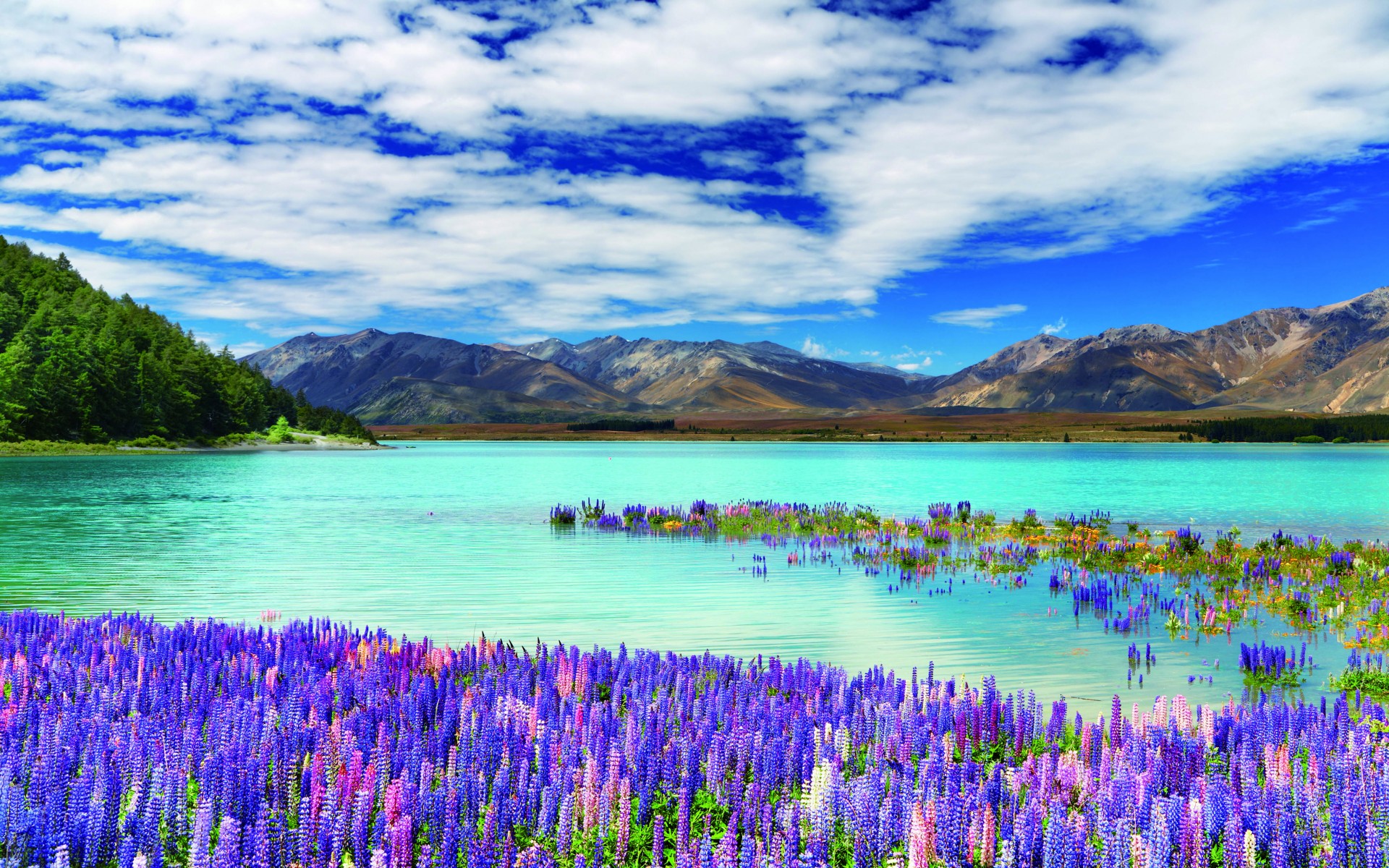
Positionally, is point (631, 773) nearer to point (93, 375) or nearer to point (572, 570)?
point (572, 570)

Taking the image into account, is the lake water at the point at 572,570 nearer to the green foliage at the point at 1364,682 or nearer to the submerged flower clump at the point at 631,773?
the green foliage at the point at 1364,682

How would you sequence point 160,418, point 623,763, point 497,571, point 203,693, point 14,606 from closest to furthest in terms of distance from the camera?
point 623,763, point 203,693, point 14,606, point 497,571, point 160,418

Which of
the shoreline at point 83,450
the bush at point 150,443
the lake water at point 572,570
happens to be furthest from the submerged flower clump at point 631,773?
the bush at point 150,443

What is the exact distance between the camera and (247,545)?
36.8 meters

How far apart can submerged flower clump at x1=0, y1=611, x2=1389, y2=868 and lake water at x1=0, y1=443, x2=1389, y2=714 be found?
5016mm

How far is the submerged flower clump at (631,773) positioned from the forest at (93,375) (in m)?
139

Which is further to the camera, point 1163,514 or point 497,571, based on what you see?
point 1163,514

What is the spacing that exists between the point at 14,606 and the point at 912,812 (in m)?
22.2

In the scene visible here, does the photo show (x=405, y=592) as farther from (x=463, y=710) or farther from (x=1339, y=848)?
(x=1339, y=848)

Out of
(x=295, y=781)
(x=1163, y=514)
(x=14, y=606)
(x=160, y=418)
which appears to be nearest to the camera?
(x=295, y=781)

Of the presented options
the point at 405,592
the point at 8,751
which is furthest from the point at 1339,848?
the point at 405,592

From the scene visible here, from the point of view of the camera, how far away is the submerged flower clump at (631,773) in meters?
7.40

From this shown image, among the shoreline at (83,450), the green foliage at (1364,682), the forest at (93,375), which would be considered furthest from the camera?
the forest at (93,375)

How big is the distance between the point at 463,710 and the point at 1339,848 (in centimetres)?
817
